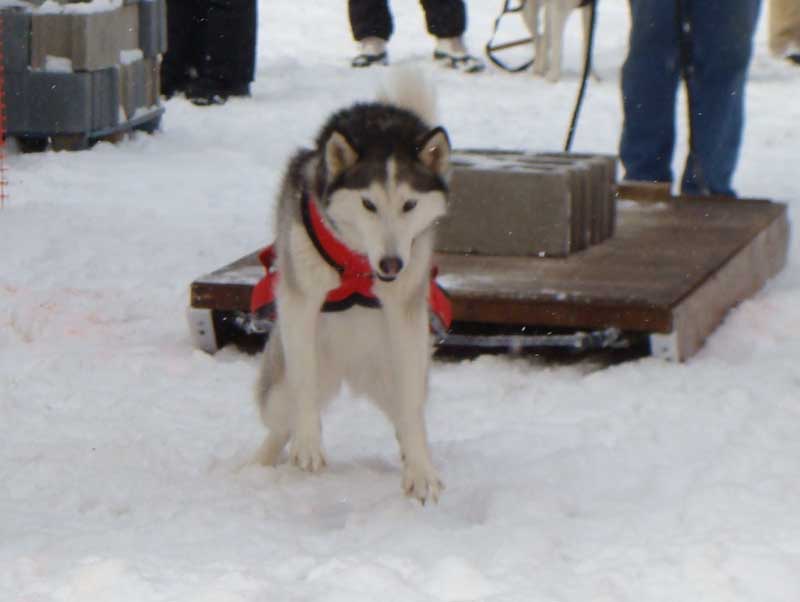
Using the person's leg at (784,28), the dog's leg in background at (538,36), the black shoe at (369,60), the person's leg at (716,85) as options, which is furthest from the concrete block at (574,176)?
the person's leg at (784,28)

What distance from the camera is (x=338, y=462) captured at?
142 inches

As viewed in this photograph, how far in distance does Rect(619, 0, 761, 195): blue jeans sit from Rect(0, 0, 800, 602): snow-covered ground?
1.84ft

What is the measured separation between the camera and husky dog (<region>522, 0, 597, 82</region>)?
10.1m

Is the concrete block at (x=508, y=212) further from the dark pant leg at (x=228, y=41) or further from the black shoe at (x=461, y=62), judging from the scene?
the black shoe at (x=461, y=62)

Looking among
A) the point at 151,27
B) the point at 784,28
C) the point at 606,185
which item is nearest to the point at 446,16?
the point at 784,28

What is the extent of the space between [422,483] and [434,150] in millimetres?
665

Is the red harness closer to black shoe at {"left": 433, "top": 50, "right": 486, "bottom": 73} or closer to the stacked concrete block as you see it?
the stacked concrete block

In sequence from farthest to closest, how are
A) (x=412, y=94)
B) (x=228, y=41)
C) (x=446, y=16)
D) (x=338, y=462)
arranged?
(x=446, y=16) < (x=228, y=41) < (x=338, y=462) < (x=412, y=94)

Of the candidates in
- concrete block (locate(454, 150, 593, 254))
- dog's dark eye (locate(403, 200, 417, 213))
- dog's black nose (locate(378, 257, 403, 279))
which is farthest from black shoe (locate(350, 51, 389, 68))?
dog's black nose (locate(378, 257, 403, 279))

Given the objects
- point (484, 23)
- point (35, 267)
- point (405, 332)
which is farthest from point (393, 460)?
point (484, 23)

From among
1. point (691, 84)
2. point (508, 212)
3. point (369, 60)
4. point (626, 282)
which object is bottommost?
point (369, 60)

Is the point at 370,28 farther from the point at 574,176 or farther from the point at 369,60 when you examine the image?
the point at 574,176

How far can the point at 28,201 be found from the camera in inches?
246

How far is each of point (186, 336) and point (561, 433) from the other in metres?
1.41
